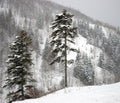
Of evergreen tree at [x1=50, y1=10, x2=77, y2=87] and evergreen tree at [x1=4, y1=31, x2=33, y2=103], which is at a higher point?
evergreen tree at [x1=50, y1=10, x2=77, y2=87]

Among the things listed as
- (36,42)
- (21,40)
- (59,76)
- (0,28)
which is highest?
(0,28)

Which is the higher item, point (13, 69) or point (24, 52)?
point (24, 52)

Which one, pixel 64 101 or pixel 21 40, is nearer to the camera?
pixel 64 101

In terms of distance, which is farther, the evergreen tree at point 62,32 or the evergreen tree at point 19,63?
the evergreen tree at point 62,32

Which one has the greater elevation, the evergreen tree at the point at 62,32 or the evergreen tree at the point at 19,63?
the evergreen tree at the point at 62,32

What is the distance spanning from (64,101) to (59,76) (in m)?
107

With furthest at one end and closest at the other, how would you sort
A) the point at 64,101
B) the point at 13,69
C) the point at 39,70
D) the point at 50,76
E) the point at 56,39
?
the point at 39,70 → the point at 50,76 → the point at 56,39 → the point at 13,69 → the point at 64,101

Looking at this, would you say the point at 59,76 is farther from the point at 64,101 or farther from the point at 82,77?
the point at 64,101

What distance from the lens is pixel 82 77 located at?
10044cm

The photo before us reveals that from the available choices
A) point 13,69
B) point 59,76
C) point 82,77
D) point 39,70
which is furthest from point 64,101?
point 39,70

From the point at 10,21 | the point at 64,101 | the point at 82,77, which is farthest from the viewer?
the point at 10,21

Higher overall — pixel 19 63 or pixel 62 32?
pixel 62 32

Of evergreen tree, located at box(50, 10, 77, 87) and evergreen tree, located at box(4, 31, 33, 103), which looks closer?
evergreen tree, located at box(4, 31, 33, 103)

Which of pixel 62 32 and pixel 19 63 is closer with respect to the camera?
pixel 19 63
